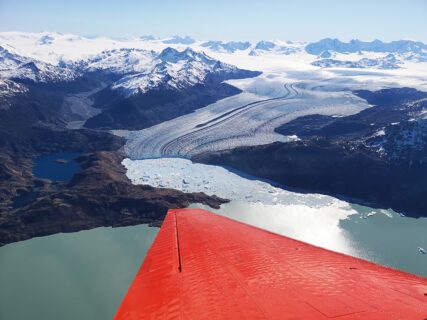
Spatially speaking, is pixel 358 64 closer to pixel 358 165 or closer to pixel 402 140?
pixel 402 140

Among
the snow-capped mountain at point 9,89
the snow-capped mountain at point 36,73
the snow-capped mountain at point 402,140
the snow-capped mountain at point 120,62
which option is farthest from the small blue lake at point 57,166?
the snow-capped mountain at point 120,62

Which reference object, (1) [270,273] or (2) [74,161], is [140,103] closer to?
(2) [74,161]

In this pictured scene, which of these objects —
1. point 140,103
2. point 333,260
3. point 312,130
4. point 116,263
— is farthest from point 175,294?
point 140,103

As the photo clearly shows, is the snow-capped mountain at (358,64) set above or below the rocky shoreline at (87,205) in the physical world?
above

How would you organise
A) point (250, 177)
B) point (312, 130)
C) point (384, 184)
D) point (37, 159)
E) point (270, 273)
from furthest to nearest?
point (312, 130) < point (37, 159) < point (250, 177) < point (384, 184) < point (270, 273)

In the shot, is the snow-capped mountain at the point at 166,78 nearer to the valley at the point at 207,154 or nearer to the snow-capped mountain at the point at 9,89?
the valley at the point at 207,154

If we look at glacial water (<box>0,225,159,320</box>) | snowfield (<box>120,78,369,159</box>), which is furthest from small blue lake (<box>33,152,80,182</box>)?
glacial water (<box>0,225,159,320</box>)

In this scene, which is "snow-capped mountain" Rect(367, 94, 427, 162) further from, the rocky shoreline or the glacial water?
the glacial water
